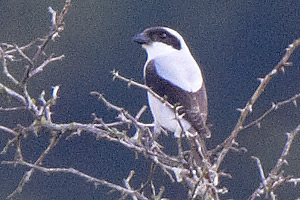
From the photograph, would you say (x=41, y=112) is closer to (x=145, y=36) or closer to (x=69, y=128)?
(x=69, y=128)

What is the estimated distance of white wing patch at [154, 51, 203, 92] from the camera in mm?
1759

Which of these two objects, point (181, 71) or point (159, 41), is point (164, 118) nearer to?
point (181, 71)

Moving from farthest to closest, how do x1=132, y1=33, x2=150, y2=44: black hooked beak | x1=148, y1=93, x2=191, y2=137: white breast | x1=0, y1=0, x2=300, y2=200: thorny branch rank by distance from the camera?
x1=132, y1=33, x2=150, y2=44: black hooked beak < x1=148, y1=93, x2=191, y2=137: white breast < x1=0, y1=0, x2=300, y2=200: thorny branch

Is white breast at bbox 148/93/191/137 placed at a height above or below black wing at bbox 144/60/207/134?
below

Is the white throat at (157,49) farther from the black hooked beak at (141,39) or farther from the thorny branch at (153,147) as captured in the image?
the thorny branch at (153,147)

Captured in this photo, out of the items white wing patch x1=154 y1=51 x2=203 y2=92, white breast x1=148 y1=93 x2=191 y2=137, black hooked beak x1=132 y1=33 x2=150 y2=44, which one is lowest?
white breast x1=148 y1=93 x2=191 y2=137

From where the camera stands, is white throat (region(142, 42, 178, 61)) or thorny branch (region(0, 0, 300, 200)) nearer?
thorny branch (region(0, 0, 300, 200))

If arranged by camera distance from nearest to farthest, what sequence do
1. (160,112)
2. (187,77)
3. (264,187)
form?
(264,187), (187,77), (160,112)

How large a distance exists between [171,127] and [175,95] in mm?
123

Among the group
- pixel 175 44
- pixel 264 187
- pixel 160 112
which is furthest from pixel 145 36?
pixel 264 187

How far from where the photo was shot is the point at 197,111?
5.86ft

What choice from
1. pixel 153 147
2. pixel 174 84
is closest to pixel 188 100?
pixel 174 84

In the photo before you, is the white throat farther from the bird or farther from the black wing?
the black wing

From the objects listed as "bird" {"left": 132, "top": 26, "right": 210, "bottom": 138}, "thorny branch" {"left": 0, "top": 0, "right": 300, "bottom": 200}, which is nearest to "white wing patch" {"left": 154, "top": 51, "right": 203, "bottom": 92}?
"bird" {"left": 132, "top": 26, "right": 210, "bottom": 138}
